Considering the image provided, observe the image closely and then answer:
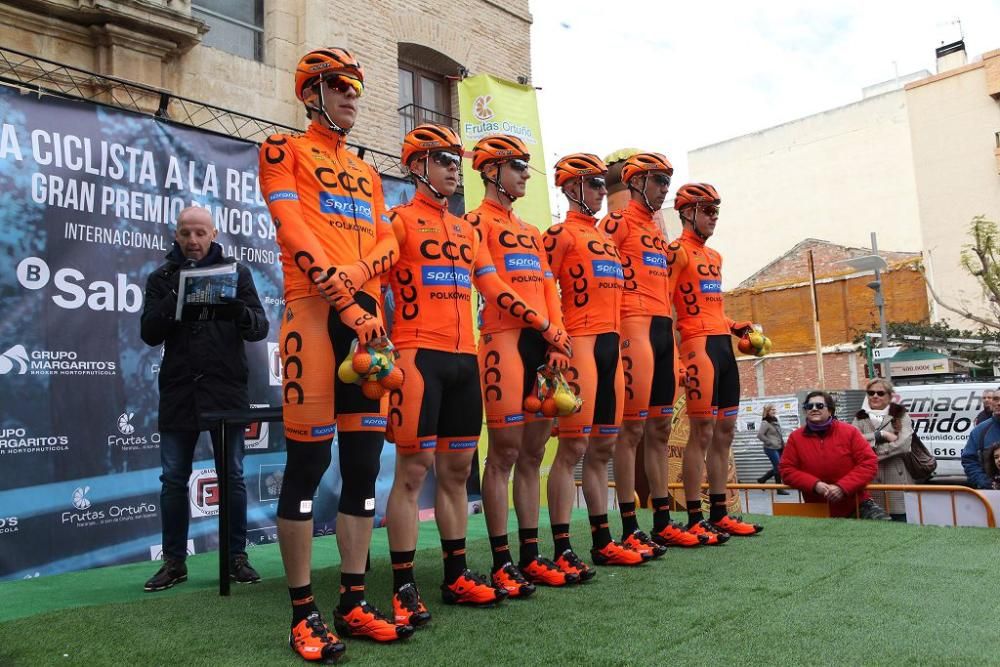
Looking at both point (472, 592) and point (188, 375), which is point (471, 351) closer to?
point (472, 592)

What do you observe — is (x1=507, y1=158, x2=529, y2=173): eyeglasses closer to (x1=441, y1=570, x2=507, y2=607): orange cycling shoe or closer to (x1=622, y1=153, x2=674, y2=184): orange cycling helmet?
(x1=622, y1=153, x2=674, y2=184): orange cycling helmet

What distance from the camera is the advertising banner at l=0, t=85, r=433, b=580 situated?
18.5 ft

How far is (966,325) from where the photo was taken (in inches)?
1262

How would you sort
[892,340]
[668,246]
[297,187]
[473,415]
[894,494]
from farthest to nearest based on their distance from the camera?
1. [892,340]
2. [894,494]
3. [668,246]
4. [473,415]
5. [297,187]

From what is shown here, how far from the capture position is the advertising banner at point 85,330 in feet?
18.5

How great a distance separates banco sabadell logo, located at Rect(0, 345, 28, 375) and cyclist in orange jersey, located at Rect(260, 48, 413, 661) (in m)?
3.08

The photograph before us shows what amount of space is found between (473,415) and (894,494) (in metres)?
4.47

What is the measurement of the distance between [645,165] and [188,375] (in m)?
3.36

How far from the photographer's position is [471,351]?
4230 mm

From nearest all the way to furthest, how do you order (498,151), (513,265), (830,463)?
1. (513,265)
2. (498,151)
3. (830,463)

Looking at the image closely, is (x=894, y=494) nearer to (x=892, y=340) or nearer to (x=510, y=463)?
(x=510, y=463)

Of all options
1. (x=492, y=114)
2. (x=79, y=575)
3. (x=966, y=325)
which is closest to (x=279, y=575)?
(x=79, y=575)

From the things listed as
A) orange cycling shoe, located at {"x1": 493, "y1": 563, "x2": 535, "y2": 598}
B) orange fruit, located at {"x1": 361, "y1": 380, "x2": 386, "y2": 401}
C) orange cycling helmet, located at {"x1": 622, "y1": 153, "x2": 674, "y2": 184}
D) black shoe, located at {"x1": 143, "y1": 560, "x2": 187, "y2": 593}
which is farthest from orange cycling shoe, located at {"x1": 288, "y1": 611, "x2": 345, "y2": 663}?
orange cycling helmet, located at {"x1": 622, "y1": 153, "x2": 674, "y2": 184}

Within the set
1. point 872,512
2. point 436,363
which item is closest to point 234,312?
point 436,363
